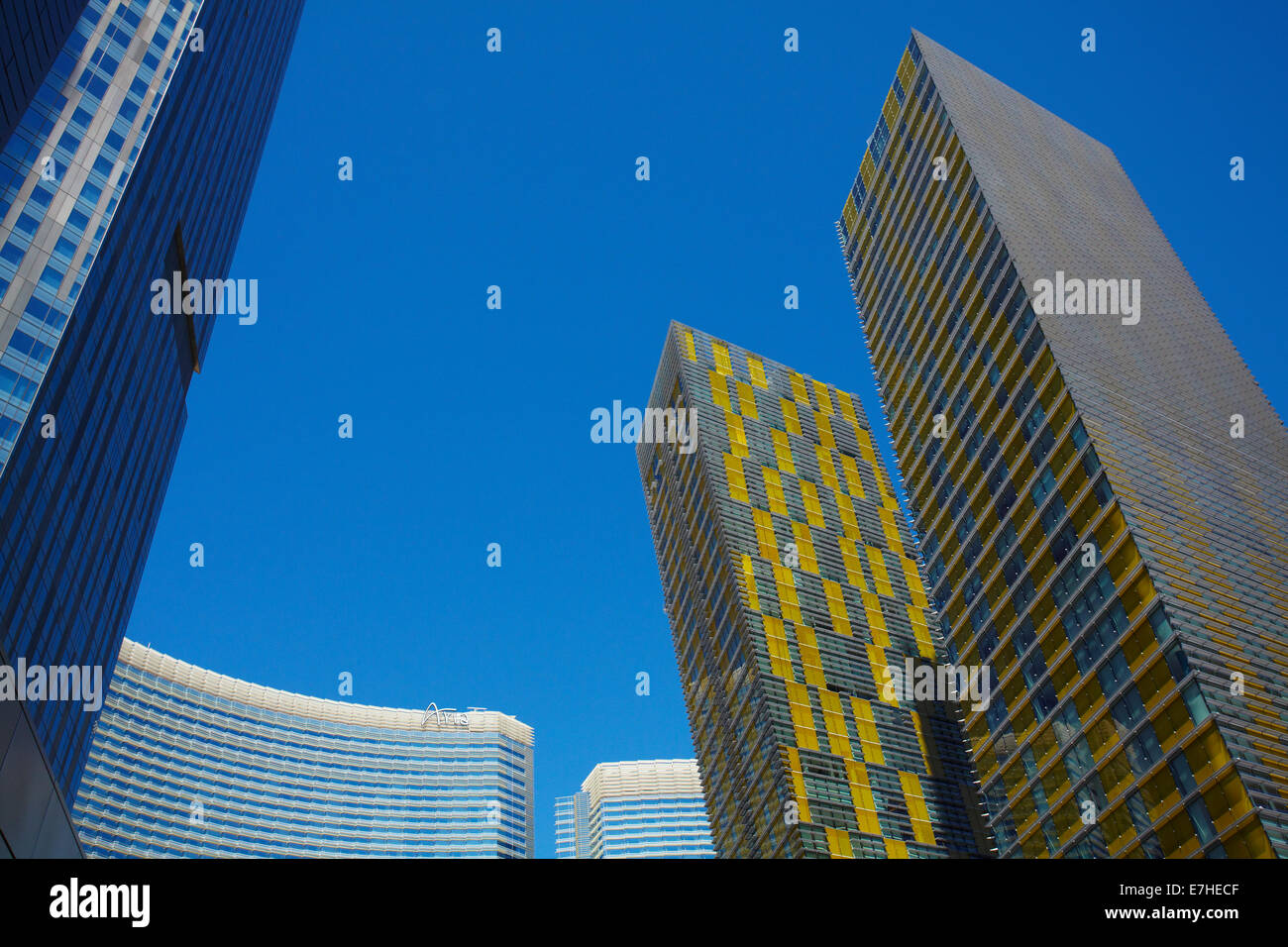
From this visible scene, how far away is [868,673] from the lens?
315 feet

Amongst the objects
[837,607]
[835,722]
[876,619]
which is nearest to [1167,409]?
[835,722]

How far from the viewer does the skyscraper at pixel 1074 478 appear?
48.5 m

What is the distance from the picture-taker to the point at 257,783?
178 metres

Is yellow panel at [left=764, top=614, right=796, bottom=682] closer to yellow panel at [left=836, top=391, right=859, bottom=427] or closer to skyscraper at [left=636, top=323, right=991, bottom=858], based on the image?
skyscraper at [left=636, top=323, right=991, bottom=858]

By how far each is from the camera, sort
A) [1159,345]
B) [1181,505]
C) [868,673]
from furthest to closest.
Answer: [868,673], [1159,345], [1181,505]

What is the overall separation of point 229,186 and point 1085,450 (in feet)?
285

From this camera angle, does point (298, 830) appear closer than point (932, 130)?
No

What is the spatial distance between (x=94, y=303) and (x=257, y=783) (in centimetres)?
12870

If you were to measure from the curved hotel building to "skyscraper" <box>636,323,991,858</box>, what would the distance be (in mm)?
94960

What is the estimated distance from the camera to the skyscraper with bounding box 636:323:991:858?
8500 centimetres
